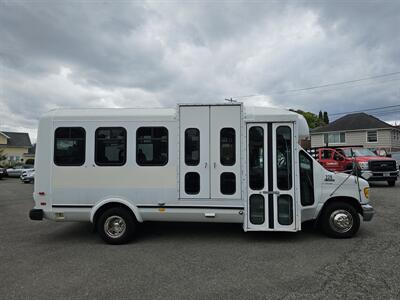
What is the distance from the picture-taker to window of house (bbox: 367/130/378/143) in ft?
104

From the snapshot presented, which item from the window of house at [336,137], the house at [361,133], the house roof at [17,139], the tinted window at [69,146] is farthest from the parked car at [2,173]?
the window of house at [336,137]

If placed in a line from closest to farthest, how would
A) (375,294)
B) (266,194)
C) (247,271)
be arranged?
(375,294) → (247,271) → (266,194)

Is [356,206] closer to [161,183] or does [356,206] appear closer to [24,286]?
[161,183]

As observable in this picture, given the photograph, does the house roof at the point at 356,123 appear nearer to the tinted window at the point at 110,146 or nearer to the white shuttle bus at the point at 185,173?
the white shuttle bus at the point at 185,173

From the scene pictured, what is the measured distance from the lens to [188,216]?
17.8ft

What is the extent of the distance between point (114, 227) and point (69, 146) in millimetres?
1838

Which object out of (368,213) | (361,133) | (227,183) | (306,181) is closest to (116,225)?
(227,183)

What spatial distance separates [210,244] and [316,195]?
231cm

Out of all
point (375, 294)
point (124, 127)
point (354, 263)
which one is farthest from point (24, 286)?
point (354, 263)

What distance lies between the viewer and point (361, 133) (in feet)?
107

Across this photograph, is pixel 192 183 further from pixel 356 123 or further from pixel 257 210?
pixel 356 123

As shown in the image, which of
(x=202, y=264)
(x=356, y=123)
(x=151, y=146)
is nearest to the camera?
(x=202, y=264)

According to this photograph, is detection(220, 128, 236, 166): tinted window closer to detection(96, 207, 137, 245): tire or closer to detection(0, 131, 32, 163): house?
detection(96, 207, 137, 245): tire

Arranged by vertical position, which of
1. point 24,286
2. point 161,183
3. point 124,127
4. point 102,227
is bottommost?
point 24,286
